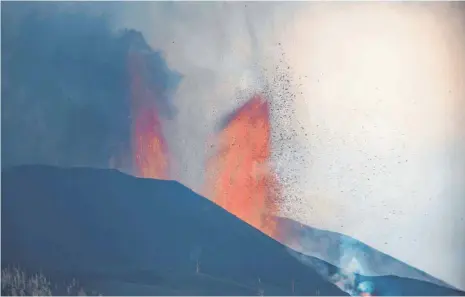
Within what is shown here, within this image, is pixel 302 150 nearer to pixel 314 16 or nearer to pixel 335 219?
pixel 335 219

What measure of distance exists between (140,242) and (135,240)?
0.02 metres

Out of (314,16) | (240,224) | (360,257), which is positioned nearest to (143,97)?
(240,224)

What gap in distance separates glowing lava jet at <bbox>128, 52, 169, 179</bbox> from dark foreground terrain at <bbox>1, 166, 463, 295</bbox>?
49 millimetres

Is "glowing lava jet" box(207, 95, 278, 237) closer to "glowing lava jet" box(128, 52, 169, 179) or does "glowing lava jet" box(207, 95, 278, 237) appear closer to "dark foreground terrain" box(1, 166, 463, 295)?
"dark foreground terrain" box(1, 166, 463, 295)

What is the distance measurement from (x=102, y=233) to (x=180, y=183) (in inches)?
12.7

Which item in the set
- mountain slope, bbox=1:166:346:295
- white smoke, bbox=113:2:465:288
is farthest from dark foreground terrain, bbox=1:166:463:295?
white smoke, bbox=113:2:465:288

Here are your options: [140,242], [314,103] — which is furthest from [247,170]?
[140,242]

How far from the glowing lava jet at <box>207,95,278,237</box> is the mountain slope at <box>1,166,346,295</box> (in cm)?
5

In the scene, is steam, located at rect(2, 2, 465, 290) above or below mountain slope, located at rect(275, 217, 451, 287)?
above

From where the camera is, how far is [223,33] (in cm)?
175

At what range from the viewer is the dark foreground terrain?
1736mm

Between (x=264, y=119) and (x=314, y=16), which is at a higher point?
(x=314, y=16)

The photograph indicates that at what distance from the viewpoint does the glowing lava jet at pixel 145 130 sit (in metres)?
1.73

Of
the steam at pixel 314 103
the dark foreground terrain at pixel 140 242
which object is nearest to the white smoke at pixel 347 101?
the steam at pixel 314 103
